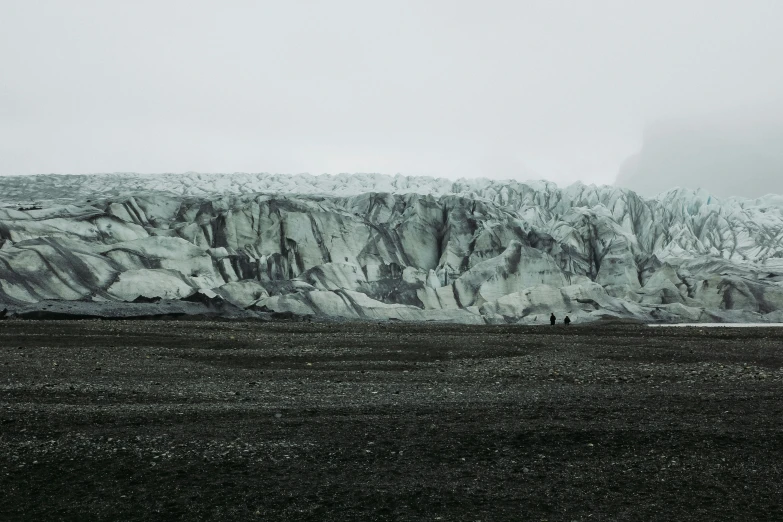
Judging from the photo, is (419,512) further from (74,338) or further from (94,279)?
(94,279)

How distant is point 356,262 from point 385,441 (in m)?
46.4

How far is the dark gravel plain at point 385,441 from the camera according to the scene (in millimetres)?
7668

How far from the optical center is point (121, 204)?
184 ft

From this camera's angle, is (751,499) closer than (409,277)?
Yes

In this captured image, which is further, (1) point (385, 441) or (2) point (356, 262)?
(2) point (356, 262)

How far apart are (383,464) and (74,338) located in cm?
1743

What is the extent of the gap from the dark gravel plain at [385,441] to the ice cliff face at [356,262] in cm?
2546

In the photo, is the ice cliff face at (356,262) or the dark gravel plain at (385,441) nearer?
the dark gravel plain at (385,441)

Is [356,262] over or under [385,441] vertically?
under

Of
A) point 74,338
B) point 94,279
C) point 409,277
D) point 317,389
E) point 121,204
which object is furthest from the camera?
point 121,204

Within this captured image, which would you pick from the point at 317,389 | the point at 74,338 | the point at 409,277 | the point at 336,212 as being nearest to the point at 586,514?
the point at 317,389

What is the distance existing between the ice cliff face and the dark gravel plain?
25456mm

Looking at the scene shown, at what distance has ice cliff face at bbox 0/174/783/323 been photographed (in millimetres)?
43406

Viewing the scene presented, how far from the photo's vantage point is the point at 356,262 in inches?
2208
